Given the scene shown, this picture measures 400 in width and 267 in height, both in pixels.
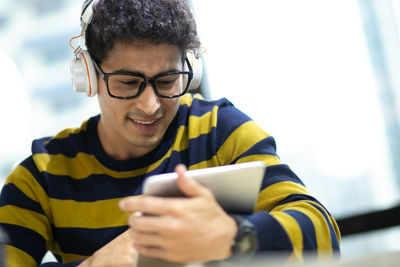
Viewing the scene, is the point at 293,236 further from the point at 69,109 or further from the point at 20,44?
the point at 20,44

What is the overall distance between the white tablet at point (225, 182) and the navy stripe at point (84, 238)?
56 centimetres

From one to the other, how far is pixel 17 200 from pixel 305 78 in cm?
166

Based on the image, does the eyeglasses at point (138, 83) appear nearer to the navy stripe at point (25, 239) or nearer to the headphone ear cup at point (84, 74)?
the headphone ear cup at point (84, 74)

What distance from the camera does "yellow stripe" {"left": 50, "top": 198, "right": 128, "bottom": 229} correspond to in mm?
1275

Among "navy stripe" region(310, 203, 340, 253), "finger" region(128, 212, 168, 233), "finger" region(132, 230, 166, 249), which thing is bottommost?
"navy stripe" region(310, 203, 340, 253)

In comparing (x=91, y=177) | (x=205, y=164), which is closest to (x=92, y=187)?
(x=91, y=177)

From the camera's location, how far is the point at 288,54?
2.31 metres

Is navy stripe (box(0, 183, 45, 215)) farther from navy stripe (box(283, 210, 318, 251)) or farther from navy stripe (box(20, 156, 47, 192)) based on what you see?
navy stripe (box(283, 210, 318, 251))

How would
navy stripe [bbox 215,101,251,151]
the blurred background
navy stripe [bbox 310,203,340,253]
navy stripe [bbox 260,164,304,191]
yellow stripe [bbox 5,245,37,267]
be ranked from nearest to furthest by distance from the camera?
navy stripe [bbox 310,203,340,253] < navy stripe [bbox 260,164,304,191] < yellow stripe [bbox 5,245,37,267] < navy stripe [bbox 215,101,251,151] < the blurred background

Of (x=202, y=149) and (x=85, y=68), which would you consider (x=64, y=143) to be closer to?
(x=85, y=68)

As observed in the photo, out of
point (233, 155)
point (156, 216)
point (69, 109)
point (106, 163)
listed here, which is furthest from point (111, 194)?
point (69, 109)

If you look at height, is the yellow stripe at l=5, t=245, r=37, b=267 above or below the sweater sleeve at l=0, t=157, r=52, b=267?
below

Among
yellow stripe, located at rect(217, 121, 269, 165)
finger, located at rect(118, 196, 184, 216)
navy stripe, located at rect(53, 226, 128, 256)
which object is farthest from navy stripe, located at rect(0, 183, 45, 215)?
finger, located at rect(118, 196, 184, 216)

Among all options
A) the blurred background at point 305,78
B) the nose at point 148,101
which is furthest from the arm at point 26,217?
the blurred background at point 305,78
